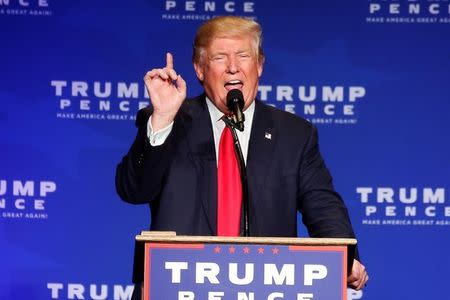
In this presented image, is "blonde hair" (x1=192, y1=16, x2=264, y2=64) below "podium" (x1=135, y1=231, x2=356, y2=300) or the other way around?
the other way around

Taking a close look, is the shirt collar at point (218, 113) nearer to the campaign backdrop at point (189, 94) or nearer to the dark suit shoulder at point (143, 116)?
the dark suit shoulder at point (143, 116)

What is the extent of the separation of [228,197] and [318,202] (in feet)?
0.83

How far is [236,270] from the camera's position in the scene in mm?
2098

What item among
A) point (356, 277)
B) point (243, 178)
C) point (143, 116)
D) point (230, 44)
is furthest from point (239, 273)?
point (230, 44)

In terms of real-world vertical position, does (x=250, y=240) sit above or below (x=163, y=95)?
below

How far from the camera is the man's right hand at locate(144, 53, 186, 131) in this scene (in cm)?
237

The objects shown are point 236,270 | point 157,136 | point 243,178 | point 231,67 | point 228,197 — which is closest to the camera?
point 236,270

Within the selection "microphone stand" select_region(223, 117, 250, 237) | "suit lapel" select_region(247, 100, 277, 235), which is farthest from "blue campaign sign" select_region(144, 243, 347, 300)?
"suit lapel" select_region(247, 100, 277, 235)

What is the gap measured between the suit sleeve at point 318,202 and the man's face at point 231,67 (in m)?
0.24

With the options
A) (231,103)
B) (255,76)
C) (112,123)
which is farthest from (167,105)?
(112,123)

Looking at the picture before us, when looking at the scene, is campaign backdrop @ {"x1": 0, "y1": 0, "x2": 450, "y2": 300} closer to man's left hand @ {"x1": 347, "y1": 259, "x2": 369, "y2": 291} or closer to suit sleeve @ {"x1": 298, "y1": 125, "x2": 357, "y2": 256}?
suit sleeve @ {"x1": 298, "y1": 125, "x2": 357, "y2": 256}

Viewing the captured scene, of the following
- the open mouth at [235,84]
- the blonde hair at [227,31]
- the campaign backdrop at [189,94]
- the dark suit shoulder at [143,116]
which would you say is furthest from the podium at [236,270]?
the campaign backdrop at [189,94]

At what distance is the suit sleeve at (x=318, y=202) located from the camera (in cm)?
255

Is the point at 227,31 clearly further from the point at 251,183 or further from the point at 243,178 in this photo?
the point at 243,178
